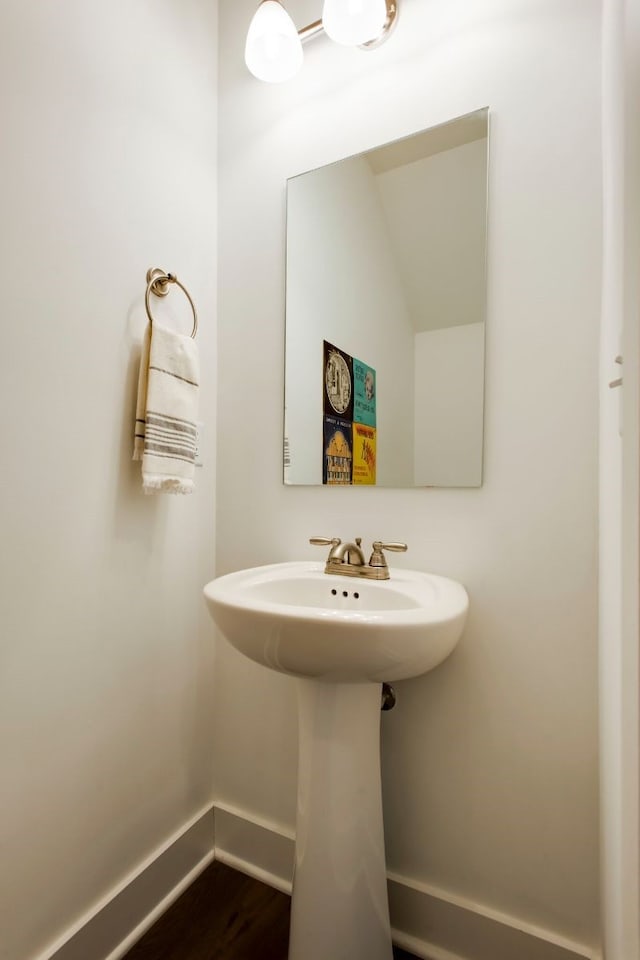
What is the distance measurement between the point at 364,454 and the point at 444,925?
1.08 meters

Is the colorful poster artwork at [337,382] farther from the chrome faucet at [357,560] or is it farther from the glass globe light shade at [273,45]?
the glass globe light shade at [273,45]

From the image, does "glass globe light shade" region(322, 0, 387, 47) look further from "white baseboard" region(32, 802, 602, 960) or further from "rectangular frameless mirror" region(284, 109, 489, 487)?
"white baseboard" region(32, 802, 602, 960)

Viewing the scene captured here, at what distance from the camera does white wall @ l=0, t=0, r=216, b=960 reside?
85 cm

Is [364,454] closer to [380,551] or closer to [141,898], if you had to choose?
[380,551]

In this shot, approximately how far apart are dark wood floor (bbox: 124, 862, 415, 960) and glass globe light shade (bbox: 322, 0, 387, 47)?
6.82 feet

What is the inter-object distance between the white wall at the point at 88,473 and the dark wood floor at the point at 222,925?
0.54 feet

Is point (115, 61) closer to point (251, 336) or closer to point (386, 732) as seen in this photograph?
point (251, 336)

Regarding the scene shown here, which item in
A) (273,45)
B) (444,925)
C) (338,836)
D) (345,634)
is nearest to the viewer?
(345,634)

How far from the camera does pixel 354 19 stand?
41.4 inches

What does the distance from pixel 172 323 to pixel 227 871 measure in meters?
1.50

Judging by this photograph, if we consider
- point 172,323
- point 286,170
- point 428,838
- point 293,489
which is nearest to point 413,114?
point 286,170

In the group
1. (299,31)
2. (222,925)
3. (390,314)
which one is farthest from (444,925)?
(299,31)

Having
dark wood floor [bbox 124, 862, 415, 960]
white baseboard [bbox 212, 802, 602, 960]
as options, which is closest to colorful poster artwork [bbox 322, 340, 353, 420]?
white baseboard [bbox 212, 802, 602, 960]

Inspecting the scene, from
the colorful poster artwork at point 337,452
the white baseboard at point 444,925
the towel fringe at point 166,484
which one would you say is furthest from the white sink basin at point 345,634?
the white baseboard at point 444,925
